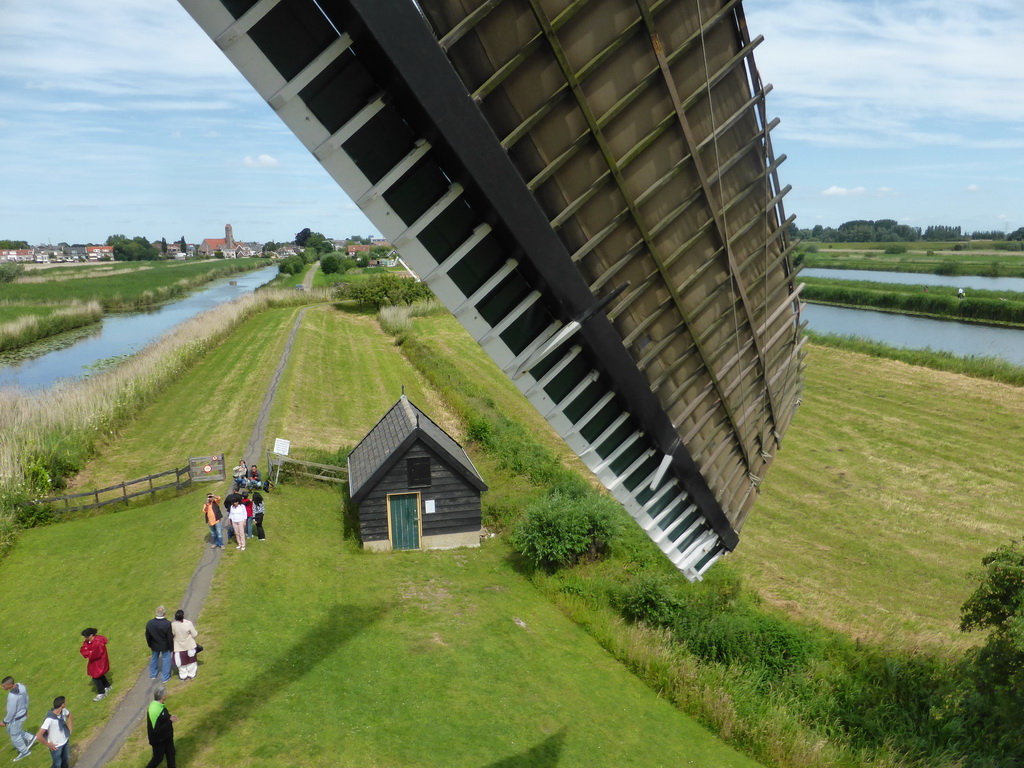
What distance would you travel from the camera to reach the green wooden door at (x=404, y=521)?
18625 millimetres

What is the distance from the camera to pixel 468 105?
135 inches

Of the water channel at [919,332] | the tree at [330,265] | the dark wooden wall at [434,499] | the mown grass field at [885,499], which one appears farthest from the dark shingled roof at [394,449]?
the tree at [330,265]

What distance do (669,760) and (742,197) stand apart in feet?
35.1

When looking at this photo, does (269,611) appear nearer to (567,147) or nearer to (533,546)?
(533,546)

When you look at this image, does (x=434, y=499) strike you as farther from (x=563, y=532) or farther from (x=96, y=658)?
(x=96, y=658)

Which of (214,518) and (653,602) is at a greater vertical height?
(214,518)

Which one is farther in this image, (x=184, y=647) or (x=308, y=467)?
(x=308, y=467)

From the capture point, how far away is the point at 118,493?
21.4m

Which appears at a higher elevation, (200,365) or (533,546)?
(200,365)

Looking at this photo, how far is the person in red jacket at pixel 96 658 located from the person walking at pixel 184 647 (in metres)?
1.14

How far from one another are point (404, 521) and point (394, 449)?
2396 mm

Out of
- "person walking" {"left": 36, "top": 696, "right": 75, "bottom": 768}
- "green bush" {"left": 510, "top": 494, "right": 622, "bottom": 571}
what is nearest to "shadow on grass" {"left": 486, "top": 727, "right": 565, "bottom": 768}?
"green bush" {"left": 510, "top": 494, "right": 622, "bottom": 571}

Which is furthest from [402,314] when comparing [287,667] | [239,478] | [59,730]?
[59,730]

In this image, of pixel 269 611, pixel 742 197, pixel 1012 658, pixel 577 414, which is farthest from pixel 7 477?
pixel 1012 658
